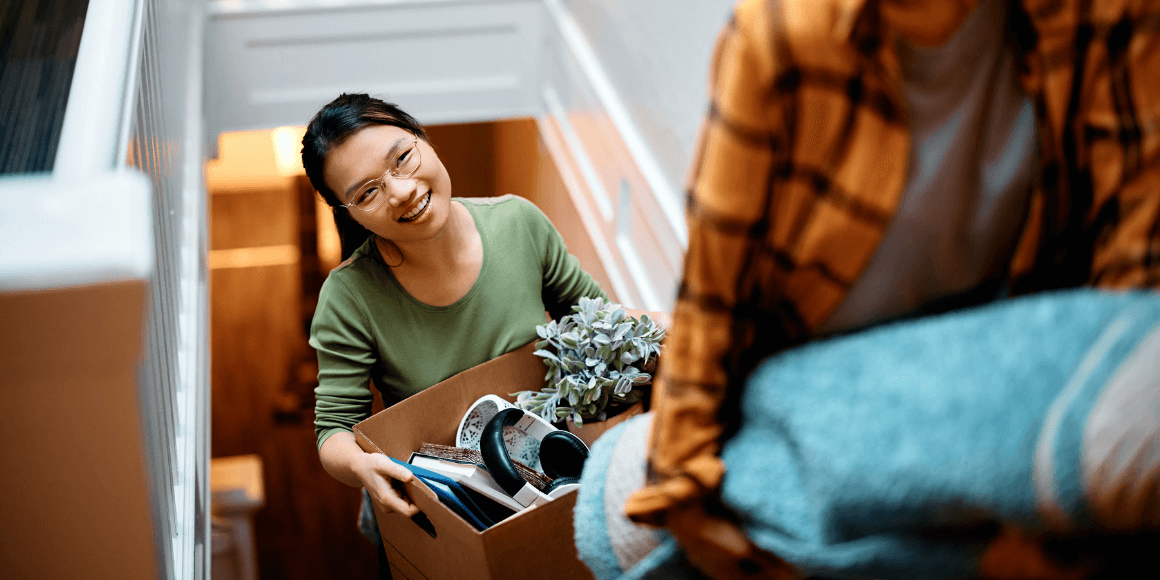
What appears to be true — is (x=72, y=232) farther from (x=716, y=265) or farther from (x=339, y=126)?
(x=339, y=126)

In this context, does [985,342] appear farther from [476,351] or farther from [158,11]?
[158,11]

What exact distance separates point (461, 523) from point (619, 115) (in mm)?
1287

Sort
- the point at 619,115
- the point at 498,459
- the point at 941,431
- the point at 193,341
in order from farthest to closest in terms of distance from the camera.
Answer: the point at 619,115 → the point at 193,341 → the point at 498,459 → the point at 941,431

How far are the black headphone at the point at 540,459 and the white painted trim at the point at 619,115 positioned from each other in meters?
0.50

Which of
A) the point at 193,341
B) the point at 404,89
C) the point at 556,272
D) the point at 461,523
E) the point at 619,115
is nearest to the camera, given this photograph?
the point at 461,523

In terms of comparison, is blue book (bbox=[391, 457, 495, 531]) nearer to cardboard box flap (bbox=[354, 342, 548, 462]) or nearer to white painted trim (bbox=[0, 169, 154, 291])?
cardboard box flap (bbox=[354, 342, 548, 462])

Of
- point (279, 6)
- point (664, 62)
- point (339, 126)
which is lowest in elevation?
point (339, 126)

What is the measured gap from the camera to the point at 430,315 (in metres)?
1.38

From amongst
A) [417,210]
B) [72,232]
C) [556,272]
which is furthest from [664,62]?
[72,232]

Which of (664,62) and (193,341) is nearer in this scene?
(193,341)

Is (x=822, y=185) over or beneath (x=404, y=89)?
beneath

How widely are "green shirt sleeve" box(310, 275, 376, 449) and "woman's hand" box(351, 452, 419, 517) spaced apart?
0.54 ft

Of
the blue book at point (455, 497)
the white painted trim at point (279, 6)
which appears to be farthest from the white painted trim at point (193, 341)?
the blue book at point (455, 497)

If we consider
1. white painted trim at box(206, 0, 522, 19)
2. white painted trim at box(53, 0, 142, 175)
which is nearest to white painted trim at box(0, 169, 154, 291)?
white painted trim at box(53, 0, 142, 175)
